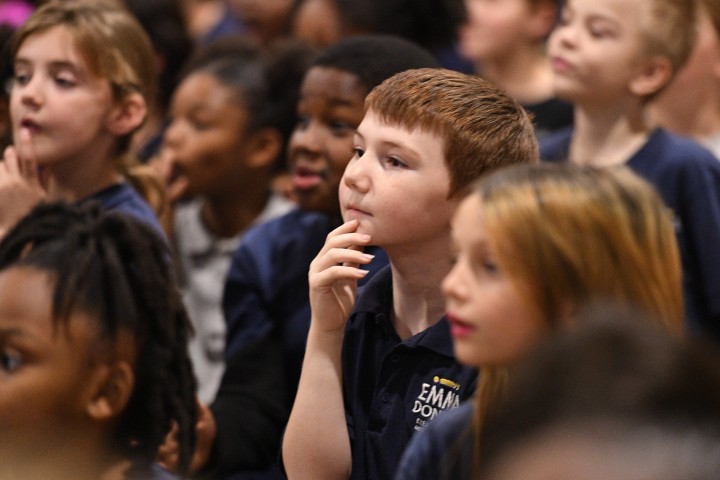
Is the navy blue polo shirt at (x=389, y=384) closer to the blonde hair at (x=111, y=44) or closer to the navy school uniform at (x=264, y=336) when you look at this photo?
the navy school uniform at (x=264, y=336)

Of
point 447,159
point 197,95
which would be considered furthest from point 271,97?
point 447,159

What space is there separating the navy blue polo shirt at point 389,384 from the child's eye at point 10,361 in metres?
0.56

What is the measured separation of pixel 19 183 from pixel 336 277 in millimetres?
993

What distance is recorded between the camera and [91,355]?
1.64 m

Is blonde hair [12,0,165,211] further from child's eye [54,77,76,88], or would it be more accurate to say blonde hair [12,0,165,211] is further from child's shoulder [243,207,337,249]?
child's shoulder [243,207,337,249]

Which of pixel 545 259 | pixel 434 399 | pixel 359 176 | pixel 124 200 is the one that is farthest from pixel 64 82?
pixel 545 259

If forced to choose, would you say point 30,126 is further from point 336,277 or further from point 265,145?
point 336,277

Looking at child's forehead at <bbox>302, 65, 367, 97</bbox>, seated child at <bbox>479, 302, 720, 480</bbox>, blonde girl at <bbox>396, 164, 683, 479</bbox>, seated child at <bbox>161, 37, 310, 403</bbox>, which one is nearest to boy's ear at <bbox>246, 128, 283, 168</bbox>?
seated child at <bbox>161, 37, 310, 403</bbox>

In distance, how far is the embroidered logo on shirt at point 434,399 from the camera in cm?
182

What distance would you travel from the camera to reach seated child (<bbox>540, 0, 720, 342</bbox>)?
8.63ft

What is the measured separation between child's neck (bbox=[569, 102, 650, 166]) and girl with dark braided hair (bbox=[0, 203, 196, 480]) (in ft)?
4.41

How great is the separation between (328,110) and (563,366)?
1.68 meters

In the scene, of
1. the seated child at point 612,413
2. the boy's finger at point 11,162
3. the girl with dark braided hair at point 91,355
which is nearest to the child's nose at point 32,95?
the boy's finger at point 11,162

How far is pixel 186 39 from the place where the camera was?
15.4ft
